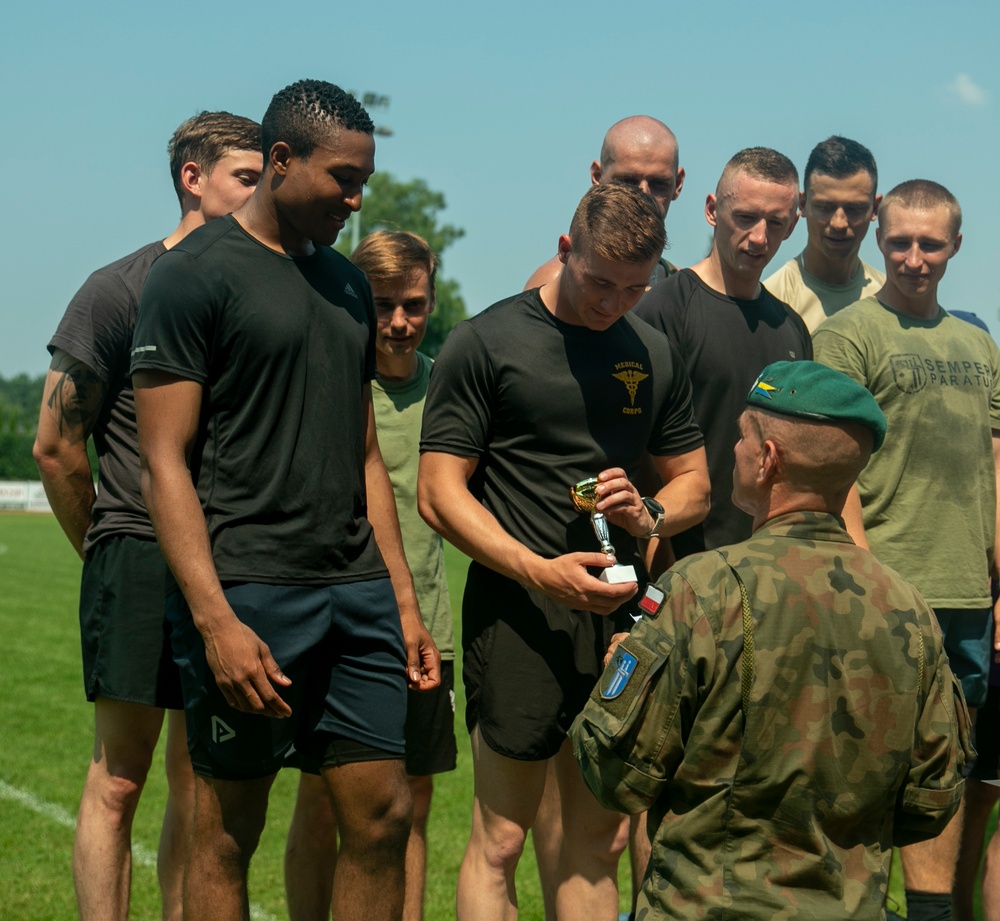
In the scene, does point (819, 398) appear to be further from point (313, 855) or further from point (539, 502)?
point (313, 855)

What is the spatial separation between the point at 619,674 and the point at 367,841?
110 cm

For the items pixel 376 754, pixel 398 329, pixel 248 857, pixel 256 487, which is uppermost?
pixel 398 329

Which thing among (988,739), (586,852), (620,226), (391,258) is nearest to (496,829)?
(586,852)

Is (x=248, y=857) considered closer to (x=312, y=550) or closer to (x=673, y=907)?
(x=312, y=550)

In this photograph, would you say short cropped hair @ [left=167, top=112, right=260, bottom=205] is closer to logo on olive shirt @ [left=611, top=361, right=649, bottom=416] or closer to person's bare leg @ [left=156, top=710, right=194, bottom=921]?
logo on olive shirt @ [left=611, top=361, right=649, bottom=416]

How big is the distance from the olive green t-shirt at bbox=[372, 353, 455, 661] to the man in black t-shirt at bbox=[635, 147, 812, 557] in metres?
1.09

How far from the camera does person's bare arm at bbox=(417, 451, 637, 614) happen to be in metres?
4.14

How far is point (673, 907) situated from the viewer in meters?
3.25

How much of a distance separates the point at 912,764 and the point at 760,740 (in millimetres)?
440

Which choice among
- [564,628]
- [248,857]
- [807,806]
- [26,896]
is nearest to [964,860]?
[564,628]

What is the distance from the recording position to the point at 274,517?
12.7ft

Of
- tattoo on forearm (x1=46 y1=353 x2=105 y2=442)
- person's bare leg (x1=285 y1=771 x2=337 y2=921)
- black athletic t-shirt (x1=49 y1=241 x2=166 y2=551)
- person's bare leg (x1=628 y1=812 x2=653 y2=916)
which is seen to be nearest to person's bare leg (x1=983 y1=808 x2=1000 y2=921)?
person's bare leg (x1=628 y1=812 x2=653 y2=916)

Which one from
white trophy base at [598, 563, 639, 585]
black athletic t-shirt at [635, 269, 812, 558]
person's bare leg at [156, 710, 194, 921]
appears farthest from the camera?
black athletic t-shirt at [635, 269, 812, 558]

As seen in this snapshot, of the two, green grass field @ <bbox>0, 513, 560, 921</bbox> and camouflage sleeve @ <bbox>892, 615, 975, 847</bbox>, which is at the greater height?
camouflage sleeve @ <bbox>892, 615, 975, 847</bbox>
